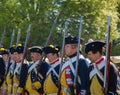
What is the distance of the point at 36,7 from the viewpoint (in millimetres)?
32375

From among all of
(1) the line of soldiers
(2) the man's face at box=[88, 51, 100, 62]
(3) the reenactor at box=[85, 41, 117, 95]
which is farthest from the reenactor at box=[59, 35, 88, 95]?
(2) the man's face at box=[88, 51, 100, 62]

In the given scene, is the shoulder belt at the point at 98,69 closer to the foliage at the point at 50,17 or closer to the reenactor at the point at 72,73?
the reenactor at the point at 72,73

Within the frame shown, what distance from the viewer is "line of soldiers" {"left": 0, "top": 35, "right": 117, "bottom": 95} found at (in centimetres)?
679

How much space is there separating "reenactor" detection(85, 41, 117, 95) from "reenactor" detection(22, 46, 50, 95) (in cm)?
204

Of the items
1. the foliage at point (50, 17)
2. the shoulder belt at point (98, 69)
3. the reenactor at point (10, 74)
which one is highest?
the foliage at point (50, 17)

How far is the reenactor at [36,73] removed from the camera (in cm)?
879

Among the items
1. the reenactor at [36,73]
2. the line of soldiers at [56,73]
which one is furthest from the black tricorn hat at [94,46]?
the reenactor at [36,73]

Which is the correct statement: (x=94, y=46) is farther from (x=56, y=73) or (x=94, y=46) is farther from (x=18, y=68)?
(x=18, y=68)

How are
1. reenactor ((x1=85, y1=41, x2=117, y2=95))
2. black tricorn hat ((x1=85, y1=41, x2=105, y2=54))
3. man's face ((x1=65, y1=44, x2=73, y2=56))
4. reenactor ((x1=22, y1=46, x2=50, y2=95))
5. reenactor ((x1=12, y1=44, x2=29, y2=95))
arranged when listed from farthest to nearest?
reenactor ((x1=12, y1=44, x2=29, y2=95)) < reenactor ((x1=22, y1=46, x2=50, y2=95)) < man's face ((x1=65, y1=44, x2=73, y2=56)) < black tricorn hat ((x1=85, y1=41, x2=105, y2=54)) < reenactor ((x1=85, y1=41, x2=117, y2=95))

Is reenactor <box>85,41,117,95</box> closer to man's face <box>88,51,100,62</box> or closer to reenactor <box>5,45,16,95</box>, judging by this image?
man's face <box>88,51,100,62</box>

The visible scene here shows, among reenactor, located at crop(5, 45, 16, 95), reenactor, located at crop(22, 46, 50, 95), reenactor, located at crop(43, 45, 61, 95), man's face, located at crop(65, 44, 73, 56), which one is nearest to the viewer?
man's face, located at crop(65, 44, 73, 56)

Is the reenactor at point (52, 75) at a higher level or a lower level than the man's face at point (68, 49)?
lower

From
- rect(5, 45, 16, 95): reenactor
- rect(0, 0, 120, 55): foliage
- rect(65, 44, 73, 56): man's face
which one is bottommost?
rect(5, 45, 16, 95): reenactor

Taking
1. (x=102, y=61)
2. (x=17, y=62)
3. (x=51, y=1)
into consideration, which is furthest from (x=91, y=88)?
(x=51, y=1)
